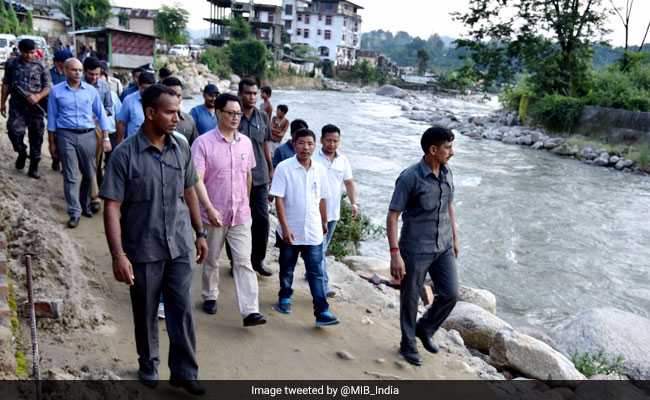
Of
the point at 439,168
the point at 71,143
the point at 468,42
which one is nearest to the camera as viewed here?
the point at 439,168

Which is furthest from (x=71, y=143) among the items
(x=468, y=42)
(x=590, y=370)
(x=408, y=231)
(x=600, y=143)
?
(x=468, y=42)

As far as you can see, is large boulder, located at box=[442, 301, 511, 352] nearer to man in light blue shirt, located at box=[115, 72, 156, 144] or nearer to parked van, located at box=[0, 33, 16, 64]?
Answer: man in light blue shirt, located at box=[115, 72, 156, 144]

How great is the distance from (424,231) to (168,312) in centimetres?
193

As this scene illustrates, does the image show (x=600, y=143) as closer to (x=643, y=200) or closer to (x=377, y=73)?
(x=643, y=200)

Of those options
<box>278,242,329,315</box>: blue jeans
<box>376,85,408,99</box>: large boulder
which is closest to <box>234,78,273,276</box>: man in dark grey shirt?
<box>278,242,329,315</box>: blue jeans

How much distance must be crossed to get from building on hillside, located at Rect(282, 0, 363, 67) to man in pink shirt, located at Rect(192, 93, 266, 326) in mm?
67655

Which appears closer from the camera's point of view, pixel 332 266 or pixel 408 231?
pixel 408 231

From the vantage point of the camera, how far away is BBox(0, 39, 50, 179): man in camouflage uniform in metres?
6.73

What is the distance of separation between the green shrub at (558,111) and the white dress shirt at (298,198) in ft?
76.8

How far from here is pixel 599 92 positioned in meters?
24.8

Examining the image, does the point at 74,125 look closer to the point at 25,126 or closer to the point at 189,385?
the point at 25,126

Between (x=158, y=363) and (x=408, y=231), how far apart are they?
199 centimetres

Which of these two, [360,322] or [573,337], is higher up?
[360,322]

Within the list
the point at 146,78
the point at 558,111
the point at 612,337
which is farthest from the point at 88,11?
the point at 612,337
